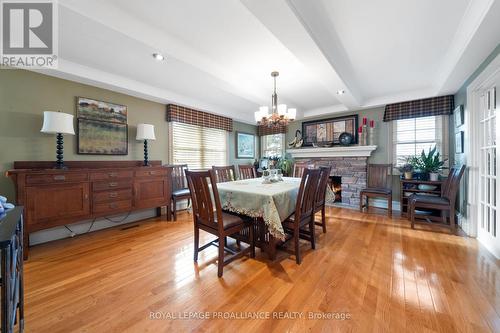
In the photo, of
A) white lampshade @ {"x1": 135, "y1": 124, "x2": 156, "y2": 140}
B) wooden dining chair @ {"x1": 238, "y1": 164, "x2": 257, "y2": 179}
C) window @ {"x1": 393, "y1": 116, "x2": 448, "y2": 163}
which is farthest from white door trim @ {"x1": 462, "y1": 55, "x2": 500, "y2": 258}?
white lampshade @ {"x1": 135, "y1": 124, "x2": 156, "y2": 140}

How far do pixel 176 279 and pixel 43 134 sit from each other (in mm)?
2557

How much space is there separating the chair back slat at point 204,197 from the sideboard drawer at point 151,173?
153 centimetres

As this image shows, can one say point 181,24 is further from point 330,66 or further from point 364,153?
point 364,153

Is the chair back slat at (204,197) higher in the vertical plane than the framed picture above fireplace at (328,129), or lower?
lower

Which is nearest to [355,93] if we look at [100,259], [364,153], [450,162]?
[364,153]

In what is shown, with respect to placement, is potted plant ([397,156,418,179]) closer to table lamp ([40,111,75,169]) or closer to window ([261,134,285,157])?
window ([261,134,285,157])

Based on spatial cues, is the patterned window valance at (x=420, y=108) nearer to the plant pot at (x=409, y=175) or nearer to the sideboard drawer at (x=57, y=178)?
the plant pot at (x=409, y=175)

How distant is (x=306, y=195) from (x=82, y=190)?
275 centimetres

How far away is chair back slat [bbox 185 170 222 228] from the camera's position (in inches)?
71.1

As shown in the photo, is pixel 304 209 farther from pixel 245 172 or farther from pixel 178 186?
pixel 178 186

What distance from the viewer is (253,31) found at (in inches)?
79.8

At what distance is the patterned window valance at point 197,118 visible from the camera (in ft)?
12.6

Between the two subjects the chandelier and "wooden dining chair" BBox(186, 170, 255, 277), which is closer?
"wooden dining chair" BBox(186, 170, 255, 277)

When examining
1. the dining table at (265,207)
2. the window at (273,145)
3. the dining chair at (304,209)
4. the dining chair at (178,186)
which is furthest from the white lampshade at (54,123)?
the window at (273,145)
